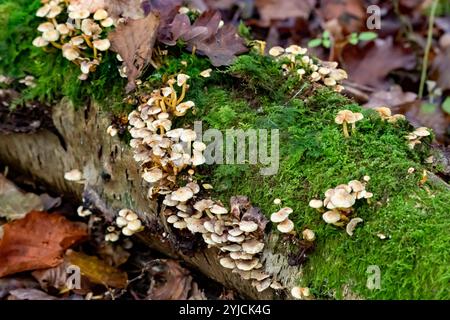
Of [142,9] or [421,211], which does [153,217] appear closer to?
[142,9]

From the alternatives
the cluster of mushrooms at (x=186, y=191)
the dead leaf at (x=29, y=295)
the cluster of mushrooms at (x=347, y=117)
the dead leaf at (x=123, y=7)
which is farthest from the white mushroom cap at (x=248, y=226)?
the dead leaf at (x=29, y=295)

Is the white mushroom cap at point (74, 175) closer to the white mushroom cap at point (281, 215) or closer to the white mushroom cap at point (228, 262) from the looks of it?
the white mushroom cap at point (228, 262)

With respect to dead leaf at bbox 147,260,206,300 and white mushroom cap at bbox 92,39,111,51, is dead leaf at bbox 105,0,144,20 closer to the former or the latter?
white mushroom cap at bbox 92,39,111,51

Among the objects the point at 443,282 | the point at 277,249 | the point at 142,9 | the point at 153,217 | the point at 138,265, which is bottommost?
the point at 138,265

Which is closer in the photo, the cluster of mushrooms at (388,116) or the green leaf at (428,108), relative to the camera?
the cluster of mushrooms at (388,116)

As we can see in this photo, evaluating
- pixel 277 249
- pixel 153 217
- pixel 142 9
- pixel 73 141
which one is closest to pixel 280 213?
pixel 277 249

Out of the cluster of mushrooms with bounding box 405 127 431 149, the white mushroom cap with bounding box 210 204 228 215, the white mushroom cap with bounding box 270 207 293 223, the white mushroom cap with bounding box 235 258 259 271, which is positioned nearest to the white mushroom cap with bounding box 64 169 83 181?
the white mushroom cap with bounding box 210 204 228 215
